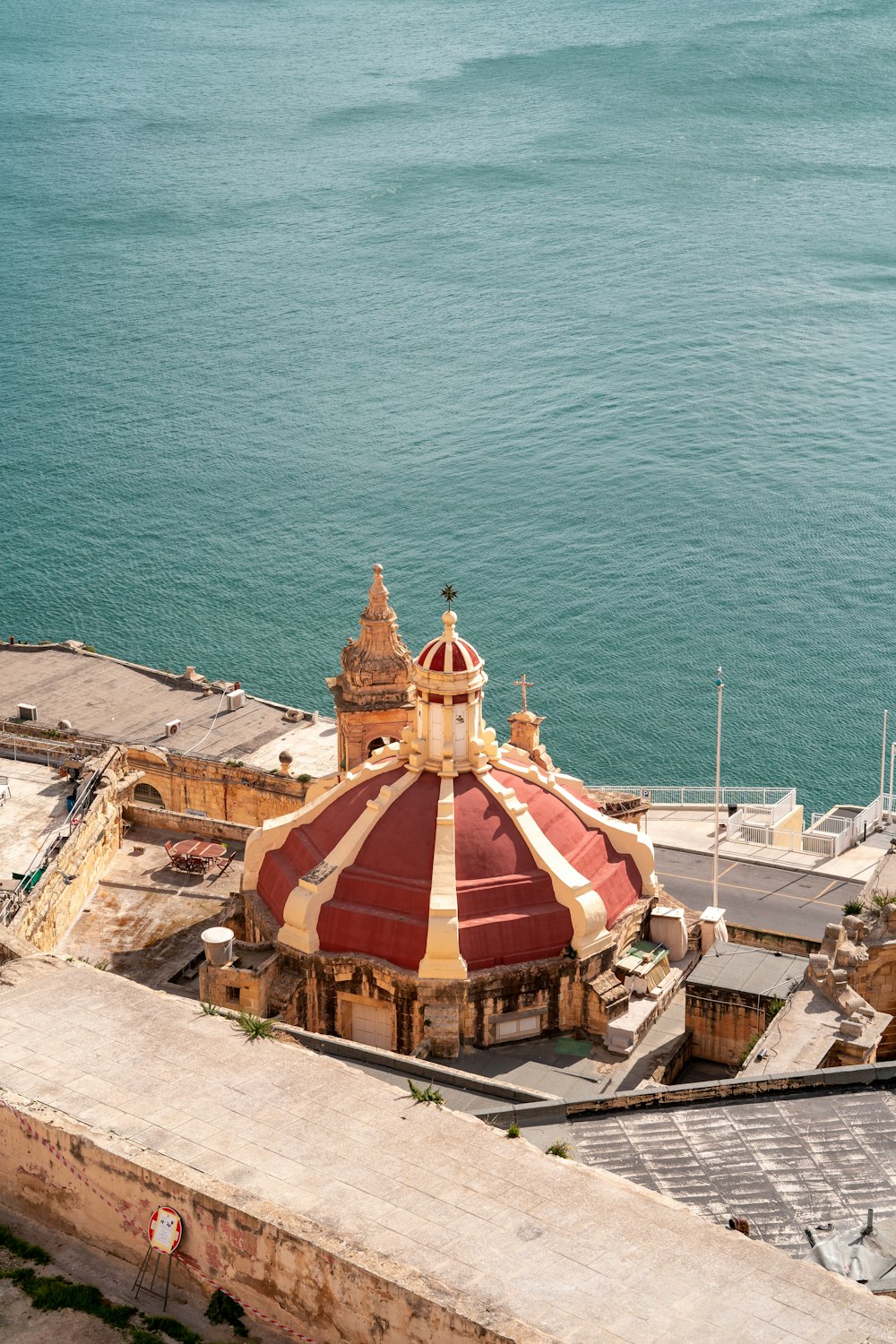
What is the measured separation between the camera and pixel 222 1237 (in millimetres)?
30422

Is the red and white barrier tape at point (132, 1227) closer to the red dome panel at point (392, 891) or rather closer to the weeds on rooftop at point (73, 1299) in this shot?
the weeds on rooftop at point (73, 1299)

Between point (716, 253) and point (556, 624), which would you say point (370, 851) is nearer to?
point (556, 624)

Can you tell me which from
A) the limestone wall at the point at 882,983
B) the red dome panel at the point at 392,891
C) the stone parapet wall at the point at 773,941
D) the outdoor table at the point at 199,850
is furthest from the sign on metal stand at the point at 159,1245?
Answer: the outdoor table at the point at 199,850

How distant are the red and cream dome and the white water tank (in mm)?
1831

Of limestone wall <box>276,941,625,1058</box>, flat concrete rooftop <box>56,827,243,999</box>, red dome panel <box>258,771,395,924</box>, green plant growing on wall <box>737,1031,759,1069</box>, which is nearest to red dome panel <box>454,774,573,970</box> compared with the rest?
limestone wall <box>276,941,625,1058</box>

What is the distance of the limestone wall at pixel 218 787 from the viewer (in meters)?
83.7

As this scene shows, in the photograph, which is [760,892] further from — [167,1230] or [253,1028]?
[167,1230]

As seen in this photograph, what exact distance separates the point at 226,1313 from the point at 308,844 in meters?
27.7

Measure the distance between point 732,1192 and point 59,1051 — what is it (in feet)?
48.1

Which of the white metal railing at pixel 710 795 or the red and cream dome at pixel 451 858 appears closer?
the red and cream dome at pixel 451 858

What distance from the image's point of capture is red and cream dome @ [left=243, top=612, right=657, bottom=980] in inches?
2127

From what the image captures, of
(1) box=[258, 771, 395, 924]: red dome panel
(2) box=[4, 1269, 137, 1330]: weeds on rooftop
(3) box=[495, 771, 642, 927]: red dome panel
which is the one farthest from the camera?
(1) box=[258, 771, 395, 924]: red dome panel

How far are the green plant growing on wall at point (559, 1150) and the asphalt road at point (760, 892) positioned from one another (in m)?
41.8

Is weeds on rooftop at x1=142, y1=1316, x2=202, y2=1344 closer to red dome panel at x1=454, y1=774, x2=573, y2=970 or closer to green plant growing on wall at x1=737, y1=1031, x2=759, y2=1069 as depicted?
red dome panel at x1=454, y1=774, x2=573, y2=970
